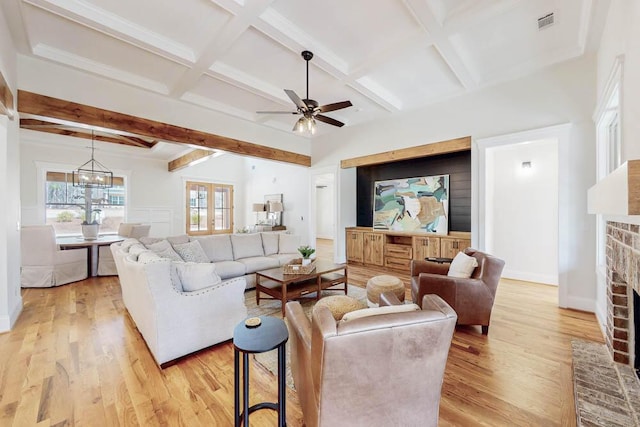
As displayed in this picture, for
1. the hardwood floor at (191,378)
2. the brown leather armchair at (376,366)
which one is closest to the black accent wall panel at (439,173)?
the hardwood floor at (191,378)

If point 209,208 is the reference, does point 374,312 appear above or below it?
below

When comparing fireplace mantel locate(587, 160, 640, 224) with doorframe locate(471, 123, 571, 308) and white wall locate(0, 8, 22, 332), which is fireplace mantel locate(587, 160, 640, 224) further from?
white wall locate(0, 8, 22, 332)

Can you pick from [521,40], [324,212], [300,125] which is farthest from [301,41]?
[324,212]

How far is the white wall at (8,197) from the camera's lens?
275 cm

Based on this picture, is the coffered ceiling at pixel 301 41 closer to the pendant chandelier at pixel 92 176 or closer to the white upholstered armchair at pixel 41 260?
the white upholstered armchair at pixel 41 260

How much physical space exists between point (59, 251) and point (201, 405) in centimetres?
471

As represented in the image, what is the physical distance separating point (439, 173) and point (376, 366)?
4.82 m

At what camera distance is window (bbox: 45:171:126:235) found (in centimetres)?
632

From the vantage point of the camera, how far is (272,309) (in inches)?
Result: 132

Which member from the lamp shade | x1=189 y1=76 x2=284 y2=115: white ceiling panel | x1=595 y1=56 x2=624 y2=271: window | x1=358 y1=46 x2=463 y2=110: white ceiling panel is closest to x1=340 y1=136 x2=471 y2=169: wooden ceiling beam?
x1=358 y1=46 x2=463 y2=110: white ceiling panel

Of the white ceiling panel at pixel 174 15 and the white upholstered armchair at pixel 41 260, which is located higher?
the white ceiling panel at pixel 174 15

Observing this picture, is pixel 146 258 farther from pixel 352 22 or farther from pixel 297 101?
pixel 352 22

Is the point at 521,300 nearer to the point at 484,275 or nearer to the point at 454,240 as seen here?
the point at 454,240

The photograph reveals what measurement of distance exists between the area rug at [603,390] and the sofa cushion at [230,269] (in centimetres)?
375
